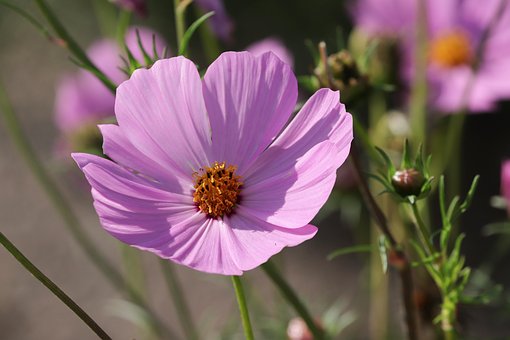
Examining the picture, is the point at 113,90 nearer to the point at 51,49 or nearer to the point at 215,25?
the point at 215,25

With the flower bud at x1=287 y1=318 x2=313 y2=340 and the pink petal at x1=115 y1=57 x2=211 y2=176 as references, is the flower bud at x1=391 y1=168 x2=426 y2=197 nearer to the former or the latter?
the pink petal at x1=115 y1=57 x2=211 y2=176

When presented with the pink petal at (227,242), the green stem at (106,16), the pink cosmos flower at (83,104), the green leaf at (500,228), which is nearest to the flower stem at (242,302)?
the pink petal at (227,242)

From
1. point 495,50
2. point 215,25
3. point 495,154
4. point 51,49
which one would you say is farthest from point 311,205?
point 51,49

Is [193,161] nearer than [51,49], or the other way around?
[193,161]

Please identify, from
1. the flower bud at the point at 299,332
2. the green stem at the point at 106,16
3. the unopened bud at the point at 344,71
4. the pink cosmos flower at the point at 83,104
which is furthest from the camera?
the pink cosmos flower at the point at 83,104

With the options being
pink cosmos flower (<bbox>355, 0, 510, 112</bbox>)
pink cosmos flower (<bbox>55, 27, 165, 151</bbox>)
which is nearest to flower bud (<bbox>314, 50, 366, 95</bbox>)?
pink cosmos flower (<bbox>355, 0, 510, 112</bbox>)

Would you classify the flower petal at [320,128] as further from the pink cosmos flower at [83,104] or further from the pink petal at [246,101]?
the pink cosmos flower at [83,104]
